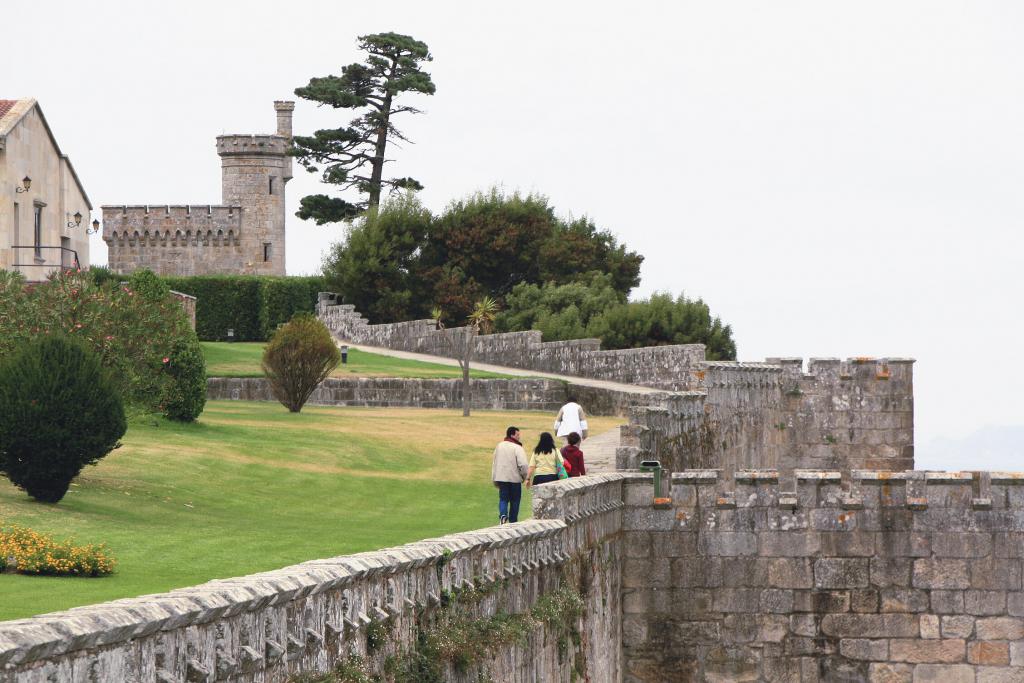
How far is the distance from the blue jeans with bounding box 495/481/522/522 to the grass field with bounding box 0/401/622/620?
1120 mm

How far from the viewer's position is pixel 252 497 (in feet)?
79.5

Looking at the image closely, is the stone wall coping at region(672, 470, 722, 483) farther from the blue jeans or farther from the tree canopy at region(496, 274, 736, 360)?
the tree canopy at region(496, 274, 736, 360)

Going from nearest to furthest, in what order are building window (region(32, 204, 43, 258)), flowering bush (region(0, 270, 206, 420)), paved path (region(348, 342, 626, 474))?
paved path (region(348, 342, 626, 474)), flowering bush (region(0, 270, 206, 420)), building window (region(32, 204, 43, 258))

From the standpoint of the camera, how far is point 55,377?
2069 centimetres

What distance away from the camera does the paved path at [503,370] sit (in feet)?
141

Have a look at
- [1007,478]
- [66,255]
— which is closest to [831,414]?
[1007,478]

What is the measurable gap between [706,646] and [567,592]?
7.02 metres

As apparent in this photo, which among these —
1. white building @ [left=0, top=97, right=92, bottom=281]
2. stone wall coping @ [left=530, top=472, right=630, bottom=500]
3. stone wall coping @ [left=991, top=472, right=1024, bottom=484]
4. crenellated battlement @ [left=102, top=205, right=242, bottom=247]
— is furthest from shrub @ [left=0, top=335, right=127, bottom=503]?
crenellated battlement @ [left=102, top=205, right=242, bottom=247]

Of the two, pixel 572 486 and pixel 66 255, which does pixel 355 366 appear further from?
pixel 572 486

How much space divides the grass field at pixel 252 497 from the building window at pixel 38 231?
35.9ft

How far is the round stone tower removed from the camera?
250ft

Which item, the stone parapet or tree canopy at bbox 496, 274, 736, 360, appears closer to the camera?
the stone parapet

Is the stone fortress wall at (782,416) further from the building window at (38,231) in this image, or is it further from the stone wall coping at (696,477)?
the building window at (38,231)

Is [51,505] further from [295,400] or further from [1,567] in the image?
[295,400]
